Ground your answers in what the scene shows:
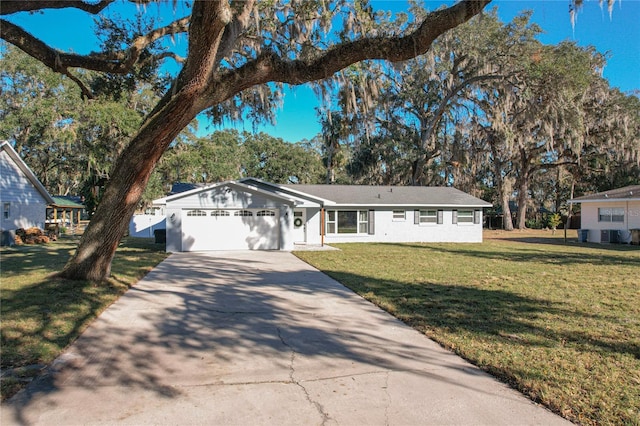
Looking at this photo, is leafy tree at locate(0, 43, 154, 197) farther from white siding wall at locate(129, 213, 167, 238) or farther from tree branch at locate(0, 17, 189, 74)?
tree branch at locate(0, 17, 189, 74)

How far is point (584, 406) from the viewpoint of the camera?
3.29m

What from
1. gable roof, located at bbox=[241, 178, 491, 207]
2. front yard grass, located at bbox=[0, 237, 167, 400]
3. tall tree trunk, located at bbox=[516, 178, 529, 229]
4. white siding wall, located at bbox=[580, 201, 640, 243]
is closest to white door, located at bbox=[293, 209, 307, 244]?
gable roof, located at bbox=[241, 178, 491, 207]

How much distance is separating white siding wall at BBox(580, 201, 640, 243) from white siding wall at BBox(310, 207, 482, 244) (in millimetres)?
6913

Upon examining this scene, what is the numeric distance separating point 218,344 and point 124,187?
4318mm

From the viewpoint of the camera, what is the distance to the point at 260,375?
12.9 ft

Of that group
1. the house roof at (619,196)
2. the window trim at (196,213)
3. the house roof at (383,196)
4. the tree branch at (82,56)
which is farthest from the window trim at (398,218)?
the tree branch at (82,56)

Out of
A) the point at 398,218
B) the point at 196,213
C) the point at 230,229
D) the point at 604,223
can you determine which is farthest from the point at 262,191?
the point at 604,223

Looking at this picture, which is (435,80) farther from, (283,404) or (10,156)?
(283,404)

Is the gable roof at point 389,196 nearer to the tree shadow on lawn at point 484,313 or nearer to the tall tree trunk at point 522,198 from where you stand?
the tall tree trunk at point 522,198

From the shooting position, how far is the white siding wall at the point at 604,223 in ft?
69.7

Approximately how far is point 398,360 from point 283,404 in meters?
1.55

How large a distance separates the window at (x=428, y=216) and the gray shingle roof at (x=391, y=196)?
546mm

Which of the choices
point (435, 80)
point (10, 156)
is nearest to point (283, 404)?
point (10, 156)

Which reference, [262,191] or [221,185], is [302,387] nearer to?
[262,191]
